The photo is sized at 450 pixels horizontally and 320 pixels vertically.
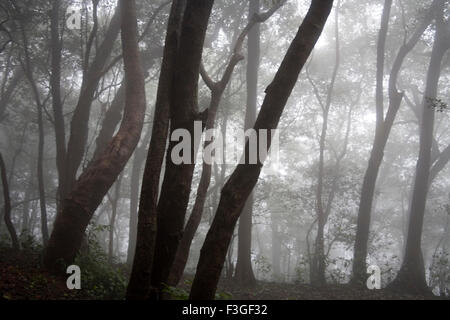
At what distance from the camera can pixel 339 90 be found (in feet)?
63.4

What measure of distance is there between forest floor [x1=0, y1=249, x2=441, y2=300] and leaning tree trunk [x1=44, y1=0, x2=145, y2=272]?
17.8 inches

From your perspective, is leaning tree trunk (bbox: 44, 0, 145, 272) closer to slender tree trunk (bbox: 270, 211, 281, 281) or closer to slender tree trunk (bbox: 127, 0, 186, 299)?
slender tree trunk (bbox: 127, 0, 186, 299)

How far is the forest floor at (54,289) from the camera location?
485 centimetres

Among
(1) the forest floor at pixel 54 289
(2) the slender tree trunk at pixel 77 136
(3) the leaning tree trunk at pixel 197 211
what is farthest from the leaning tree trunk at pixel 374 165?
(2) the slender tree trunk at pixel 77 136

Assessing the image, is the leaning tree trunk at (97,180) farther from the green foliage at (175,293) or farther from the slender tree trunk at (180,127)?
the green foliage at (175,293)

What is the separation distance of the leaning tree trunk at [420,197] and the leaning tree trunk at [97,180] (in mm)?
8539

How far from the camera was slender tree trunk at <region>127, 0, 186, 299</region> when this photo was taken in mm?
3508

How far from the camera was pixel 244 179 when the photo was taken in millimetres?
3471

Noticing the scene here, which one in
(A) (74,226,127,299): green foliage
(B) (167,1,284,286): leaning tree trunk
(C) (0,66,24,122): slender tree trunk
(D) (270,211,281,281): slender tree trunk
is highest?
(C) (0,66,24,122): slender tree trunk

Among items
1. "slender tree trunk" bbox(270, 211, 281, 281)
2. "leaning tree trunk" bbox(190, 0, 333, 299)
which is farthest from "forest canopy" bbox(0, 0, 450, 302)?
"slender tree trunk" bbox(270, 211, 281, 281)

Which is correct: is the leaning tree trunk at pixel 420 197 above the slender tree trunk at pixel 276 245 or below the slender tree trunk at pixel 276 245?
above

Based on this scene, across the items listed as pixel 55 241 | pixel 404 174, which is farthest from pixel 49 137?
pixel 404 174
